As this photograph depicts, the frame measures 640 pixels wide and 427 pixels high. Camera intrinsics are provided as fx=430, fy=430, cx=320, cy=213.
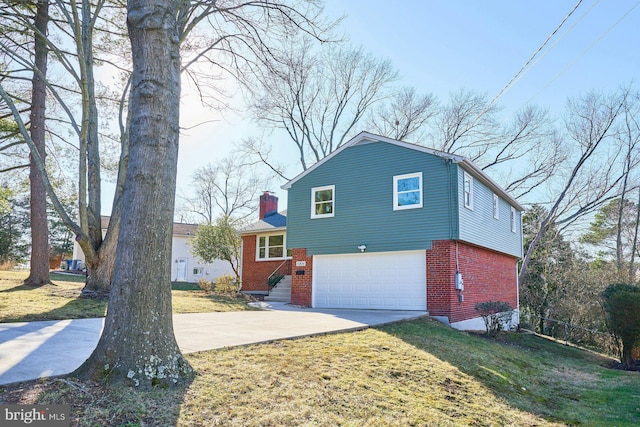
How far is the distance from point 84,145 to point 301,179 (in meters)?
7.30

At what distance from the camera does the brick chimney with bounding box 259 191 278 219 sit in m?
22.9

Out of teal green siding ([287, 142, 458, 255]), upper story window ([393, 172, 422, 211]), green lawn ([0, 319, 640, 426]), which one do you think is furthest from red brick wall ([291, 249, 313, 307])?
green lawn ([0, 319, 640, 426])

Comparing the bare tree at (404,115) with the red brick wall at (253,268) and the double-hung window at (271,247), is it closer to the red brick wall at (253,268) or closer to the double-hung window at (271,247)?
the double-hung window at (271,247)

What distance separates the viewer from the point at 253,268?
20688 mm

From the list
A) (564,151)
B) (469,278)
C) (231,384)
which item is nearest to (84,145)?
(231,384)

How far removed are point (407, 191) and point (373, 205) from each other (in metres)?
1.24

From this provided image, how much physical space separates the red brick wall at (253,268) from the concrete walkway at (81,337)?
34.0ft

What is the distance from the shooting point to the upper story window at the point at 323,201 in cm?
1512

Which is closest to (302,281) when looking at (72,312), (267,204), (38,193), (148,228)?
(72,312)

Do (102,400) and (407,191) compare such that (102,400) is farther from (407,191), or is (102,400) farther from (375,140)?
(375,140)

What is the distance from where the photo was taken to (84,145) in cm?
1142

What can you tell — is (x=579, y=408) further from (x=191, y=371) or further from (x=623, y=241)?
(x=623, y=241)
